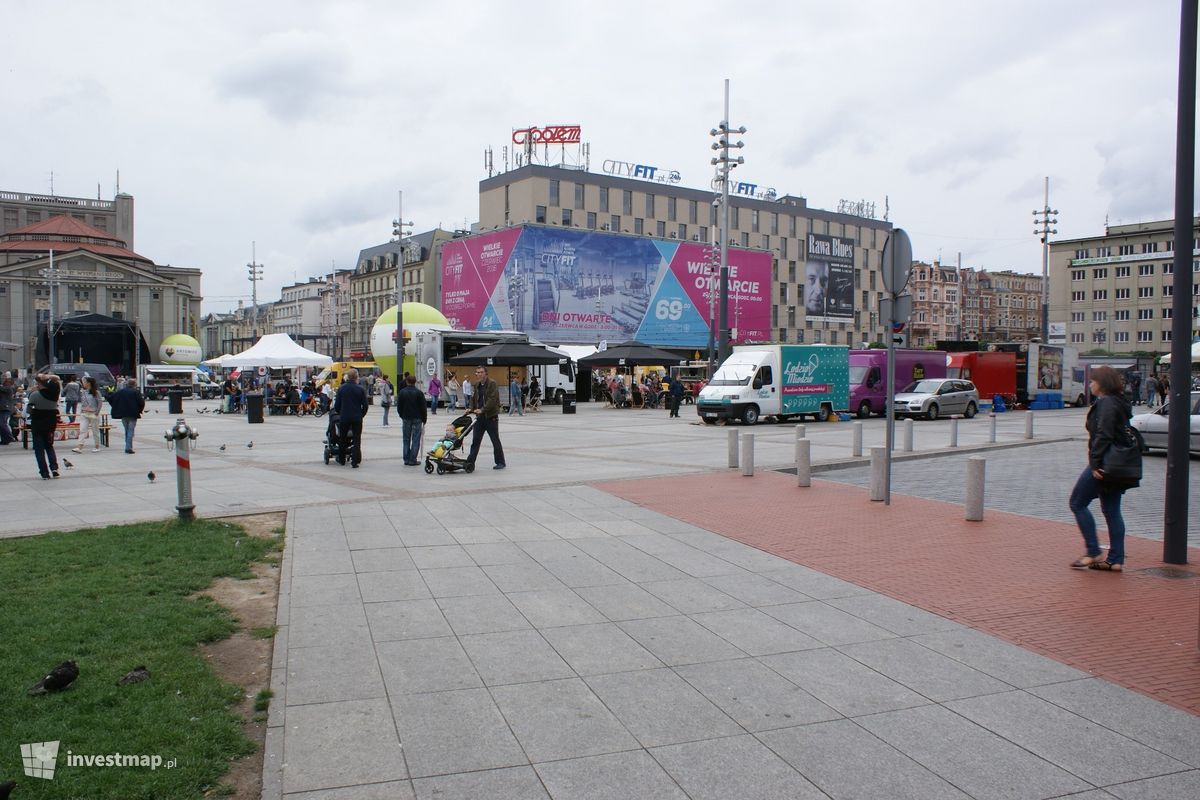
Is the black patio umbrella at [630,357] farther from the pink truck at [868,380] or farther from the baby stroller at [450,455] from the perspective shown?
the baby stroller at [450,455]

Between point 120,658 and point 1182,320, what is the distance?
27.7 feet

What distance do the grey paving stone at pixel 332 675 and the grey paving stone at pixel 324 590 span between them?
3.51ft

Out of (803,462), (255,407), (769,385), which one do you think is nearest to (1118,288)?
(769,385)

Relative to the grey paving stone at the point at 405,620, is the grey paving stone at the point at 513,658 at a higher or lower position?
lower

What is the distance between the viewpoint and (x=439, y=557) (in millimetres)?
7648

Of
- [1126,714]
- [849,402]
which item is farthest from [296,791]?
[849,402]

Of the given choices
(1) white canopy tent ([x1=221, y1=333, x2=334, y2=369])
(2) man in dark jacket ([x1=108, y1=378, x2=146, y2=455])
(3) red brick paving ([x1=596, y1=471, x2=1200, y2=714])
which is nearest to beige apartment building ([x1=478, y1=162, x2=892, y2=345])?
(1) white canopy tent ([x1=221, y1=333, x2=334, y2=369])

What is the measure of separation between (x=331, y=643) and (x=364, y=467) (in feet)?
33.7

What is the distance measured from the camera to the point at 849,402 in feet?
101

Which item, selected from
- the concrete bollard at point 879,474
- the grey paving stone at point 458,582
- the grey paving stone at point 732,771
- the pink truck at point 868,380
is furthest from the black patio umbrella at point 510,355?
the grey paving stone at point 732,771

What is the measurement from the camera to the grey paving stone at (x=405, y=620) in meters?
5.45

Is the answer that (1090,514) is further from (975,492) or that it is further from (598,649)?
(598,649)

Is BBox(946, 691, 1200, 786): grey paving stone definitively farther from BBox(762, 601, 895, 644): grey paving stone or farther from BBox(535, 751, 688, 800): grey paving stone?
BBox(535, 751, 688, 800): grey paving stone

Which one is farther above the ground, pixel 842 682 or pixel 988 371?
pixel 988 371
